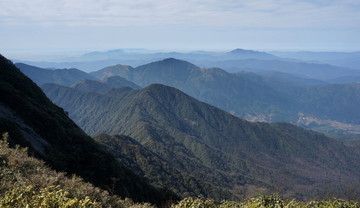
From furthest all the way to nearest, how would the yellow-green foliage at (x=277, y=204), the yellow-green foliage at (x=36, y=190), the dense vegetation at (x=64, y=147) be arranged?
the dense vegetation at (x=64, y=147) < the yellow-green foliage at (x=277, y=204) < the yellow-green foliage at (x=36, y=190)

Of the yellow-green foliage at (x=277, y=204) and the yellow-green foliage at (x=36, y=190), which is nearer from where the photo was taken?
the yellow-green foliage at (x=36, y=190)

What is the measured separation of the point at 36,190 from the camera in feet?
58.5

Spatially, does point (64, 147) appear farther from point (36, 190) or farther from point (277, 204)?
point (277, 204)

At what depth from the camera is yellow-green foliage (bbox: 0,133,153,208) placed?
1420cm

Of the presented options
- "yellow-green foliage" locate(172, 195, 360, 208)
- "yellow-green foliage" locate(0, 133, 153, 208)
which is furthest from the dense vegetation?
"yellow-green foliage" locate(172, 195, 360, 208)

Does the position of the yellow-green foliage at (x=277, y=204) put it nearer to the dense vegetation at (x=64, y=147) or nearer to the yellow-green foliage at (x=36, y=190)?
the yellow-green foliage at (x=36, y=190)

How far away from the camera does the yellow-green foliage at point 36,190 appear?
46.6 ft

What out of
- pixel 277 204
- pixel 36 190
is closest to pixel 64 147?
pixel 36 190

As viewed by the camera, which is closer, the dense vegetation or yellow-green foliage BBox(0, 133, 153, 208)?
yellow-green foliage BBox(0, 133, 153, 208)

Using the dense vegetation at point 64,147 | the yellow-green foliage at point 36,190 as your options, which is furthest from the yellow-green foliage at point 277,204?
the dense vegetation at point 64,147

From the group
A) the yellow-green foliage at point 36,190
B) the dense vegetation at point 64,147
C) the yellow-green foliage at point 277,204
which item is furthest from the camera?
the dense vegetation at point 64,147

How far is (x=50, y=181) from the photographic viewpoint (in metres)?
19.8

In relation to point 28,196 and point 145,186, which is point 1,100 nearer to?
point 145,186

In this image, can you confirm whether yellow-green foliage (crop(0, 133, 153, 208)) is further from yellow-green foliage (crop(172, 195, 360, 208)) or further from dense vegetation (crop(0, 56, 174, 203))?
dense vegetation (crop(0, 56, 174, 203))
